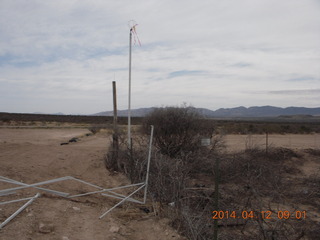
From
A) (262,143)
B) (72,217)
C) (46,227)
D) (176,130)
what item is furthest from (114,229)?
(262,143)

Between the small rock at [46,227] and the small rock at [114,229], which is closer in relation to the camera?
the small rock at [46,227]

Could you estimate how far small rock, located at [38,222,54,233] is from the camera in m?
4.88

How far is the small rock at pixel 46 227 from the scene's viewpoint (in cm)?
488

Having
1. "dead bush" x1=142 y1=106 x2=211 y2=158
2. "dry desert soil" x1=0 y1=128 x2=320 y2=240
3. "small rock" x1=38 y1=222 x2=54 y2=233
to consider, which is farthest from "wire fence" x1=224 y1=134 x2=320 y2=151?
"small rock" x1=38 y1=222 x2=54 y2=233

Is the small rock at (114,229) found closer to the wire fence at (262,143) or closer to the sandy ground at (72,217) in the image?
the sandy ground at (72,217)

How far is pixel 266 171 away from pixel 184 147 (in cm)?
319

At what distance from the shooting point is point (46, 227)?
4.98m

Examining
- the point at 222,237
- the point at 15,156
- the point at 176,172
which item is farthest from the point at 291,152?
the point at 15,156

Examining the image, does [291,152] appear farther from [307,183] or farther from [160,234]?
[160,234]

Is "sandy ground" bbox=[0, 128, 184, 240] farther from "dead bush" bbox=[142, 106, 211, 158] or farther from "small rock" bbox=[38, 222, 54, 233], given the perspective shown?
"dead bush" bbox=[142, 106, 211, 158]

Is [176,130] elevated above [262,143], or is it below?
above

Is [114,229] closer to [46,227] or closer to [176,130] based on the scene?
[46,227]

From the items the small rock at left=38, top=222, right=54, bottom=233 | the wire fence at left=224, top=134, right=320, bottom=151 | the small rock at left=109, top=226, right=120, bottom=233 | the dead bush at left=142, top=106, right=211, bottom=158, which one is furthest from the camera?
the wire fence at left=224, top=134, right=320, bottom=151

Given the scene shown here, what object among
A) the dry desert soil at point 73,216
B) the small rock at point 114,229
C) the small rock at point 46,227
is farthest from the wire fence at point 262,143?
the small rock at point 46,227
